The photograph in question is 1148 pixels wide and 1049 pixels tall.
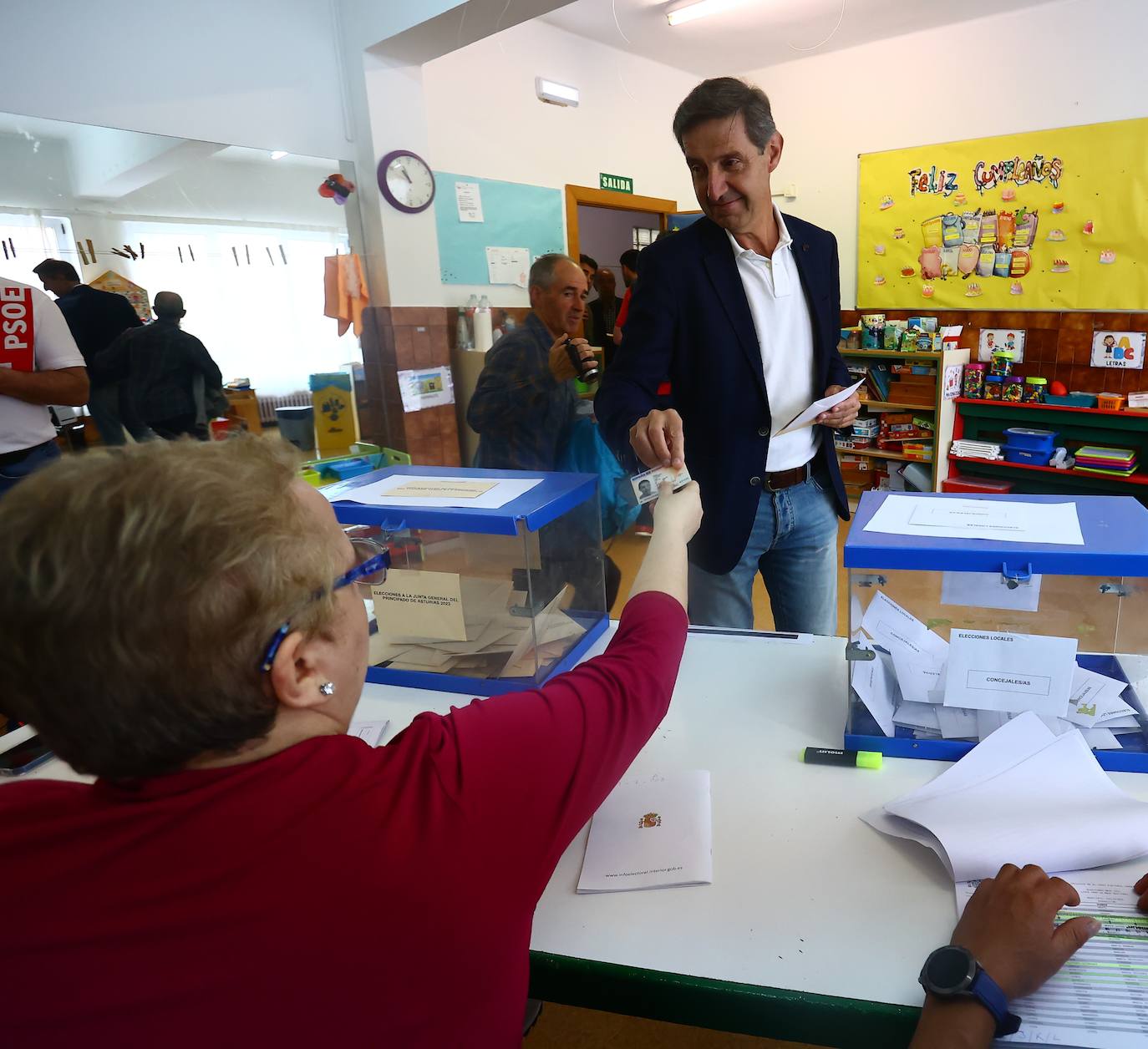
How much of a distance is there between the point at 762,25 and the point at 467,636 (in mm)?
4309

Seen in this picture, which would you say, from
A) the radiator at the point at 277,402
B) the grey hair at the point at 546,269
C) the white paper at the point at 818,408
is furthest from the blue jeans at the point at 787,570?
the radiator at the point at 277,402

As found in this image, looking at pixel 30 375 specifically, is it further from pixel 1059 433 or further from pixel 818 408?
pixel 1059 433

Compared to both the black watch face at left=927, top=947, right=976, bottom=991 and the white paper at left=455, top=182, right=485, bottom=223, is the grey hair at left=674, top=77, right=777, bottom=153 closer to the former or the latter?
the black watch face at left=927, top=947, right=976, bottom=991

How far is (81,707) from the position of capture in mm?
547

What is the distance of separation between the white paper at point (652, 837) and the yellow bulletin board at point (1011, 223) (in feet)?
15.0

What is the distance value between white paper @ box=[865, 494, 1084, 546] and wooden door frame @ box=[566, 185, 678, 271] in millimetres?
3906

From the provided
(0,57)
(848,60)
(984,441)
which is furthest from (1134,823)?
(848,60)

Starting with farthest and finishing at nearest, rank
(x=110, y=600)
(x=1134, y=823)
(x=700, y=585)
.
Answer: (x=700, y=585) → (x=1134, y=823) → (x=110, y=600)

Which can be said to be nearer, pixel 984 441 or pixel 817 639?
pixel 817 639

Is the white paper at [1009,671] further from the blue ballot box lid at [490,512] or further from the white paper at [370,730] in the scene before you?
the white paper at [370,730]

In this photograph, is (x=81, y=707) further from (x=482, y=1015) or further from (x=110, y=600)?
(x=482, y=1015)

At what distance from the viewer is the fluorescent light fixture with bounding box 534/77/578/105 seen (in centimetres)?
441

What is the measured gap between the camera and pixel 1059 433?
4516mm

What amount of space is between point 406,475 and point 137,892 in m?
1.06
